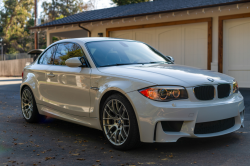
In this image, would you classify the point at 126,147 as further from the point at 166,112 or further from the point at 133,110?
the point at 166,112

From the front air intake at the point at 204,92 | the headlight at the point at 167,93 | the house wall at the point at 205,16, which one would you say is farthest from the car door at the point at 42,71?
the house wall at the point at 205,16

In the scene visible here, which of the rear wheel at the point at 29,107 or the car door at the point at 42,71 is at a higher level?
the car door at the point at 42,71

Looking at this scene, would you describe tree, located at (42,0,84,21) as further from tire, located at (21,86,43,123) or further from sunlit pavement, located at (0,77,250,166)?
sunlit pavement, located at (0,77,250,166)

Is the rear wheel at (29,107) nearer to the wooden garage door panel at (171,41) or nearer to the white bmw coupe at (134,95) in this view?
the white bmw coupe at (134,95)

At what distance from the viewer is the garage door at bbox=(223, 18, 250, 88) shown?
460 inches

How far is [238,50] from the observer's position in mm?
11906

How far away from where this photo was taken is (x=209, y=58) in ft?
41.0

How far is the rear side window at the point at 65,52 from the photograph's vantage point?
17.7 ft

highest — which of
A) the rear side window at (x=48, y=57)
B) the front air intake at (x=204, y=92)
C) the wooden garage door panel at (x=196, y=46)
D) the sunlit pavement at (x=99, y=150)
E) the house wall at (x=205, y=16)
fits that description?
the house wall at (x=205, y=16)

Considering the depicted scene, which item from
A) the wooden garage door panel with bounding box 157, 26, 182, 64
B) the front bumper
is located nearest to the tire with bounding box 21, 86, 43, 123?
the front bumper

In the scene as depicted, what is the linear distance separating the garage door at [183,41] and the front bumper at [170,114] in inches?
360

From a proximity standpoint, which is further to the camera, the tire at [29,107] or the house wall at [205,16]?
the house wall at [205,16]

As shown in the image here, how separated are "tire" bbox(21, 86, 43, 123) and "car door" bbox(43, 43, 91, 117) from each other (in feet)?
2.33

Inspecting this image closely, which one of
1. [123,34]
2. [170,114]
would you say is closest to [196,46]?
[123,34]
